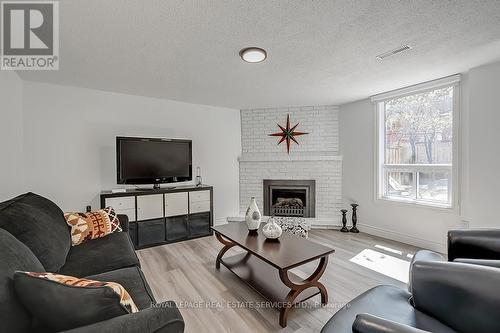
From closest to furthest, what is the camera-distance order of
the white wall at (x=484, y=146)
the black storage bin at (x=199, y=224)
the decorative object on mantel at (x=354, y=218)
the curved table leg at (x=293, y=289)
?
the curved table leg at (x=293, y=289), the white wall at (x=484, y=146), the black storage bin at (x=199, y=224), the decorative object on mantel at (x=354, y=218)

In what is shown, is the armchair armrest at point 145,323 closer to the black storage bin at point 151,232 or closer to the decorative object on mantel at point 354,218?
the black storage bin at point 151,232

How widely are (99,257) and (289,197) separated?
327cm

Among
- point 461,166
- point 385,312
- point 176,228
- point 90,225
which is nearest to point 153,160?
point 176,228

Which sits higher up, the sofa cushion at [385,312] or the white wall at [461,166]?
the white wall at [461,166]

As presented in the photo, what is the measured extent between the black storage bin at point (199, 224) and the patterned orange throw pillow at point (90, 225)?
1.35 metres

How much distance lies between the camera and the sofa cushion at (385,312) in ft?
3.39

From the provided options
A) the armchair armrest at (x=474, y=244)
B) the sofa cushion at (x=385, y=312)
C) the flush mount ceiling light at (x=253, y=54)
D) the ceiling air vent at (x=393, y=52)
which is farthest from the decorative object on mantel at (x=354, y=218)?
the flush mount ceiling light at (x=253, y=54)

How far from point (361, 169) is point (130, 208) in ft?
11.8

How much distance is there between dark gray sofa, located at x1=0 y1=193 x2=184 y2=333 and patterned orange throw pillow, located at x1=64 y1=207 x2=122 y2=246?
0.09m

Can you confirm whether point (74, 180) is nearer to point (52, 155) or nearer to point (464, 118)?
point (52, 155)

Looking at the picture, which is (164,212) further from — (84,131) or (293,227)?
(293,227)

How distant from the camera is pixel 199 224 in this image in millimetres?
3631

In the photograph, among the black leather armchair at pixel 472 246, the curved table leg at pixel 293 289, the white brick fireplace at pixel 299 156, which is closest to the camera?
the black leather armchair at pixel 472 246

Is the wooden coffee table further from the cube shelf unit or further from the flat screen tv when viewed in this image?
the flat screen tv
